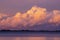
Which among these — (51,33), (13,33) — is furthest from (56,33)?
(13,33)

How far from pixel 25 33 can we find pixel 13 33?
2056mm

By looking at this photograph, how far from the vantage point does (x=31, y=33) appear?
159ft

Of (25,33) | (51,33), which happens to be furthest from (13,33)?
(51,33)

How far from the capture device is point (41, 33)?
49062mm

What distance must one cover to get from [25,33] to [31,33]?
81cm

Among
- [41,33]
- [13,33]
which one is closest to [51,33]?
[41,33]

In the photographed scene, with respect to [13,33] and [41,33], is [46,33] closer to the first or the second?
[41,33]

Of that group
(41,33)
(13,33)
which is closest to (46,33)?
(41,33)

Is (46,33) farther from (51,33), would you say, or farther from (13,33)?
(13,33)

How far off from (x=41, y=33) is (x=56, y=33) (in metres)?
2.58

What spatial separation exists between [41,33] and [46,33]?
54.0 inches

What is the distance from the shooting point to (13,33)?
163 feet

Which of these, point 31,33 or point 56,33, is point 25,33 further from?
point 56,33

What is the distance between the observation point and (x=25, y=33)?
159 feet
